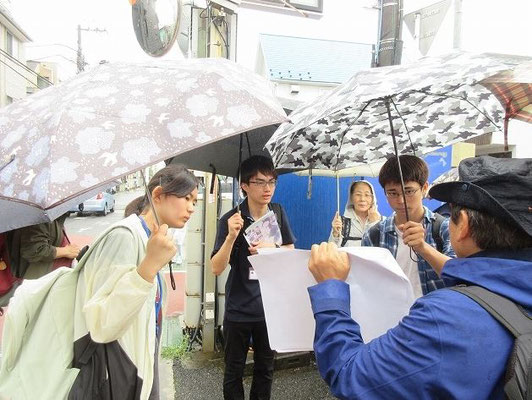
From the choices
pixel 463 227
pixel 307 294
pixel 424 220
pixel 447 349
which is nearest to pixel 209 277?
pixel 424 220

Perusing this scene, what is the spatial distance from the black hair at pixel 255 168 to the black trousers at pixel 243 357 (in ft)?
3.61

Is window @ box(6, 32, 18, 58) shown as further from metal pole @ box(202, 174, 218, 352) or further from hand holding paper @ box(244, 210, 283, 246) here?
hand holding paper @ box(244, 210, 283, 246)

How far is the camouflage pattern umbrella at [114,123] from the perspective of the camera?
125 cm

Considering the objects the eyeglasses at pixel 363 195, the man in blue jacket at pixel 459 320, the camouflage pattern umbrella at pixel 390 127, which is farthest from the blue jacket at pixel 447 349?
the eyeglasses at pixel 363 195

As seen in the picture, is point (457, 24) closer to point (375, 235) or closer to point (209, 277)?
point (375, 235)

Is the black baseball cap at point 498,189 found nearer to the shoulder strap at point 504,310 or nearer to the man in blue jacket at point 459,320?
the man in blue jacket at point 459,320

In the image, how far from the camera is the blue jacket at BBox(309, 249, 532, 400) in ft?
3.34

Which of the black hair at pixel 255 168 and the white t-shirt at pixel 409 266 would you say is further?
the black hair at pixel 255 168

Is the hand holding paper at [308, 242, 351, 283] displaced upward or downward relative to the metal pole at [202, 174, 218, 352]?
upward

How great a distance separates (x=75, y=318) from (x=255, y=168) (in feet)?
5.24

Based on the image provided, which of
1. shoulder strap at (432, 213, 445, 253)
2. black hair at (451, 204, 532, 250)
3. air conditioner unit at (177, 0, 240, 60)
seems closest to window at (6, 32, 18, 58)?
air conditioner unit at (177, 0, 240, 60)

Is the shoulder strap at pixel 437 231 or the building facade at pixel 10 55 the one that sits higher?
the building facade at pixel 10 55

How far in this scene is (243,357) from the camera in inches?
119

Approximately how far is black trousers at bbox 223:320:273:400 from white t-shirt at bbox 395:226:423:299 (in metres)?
1.15
